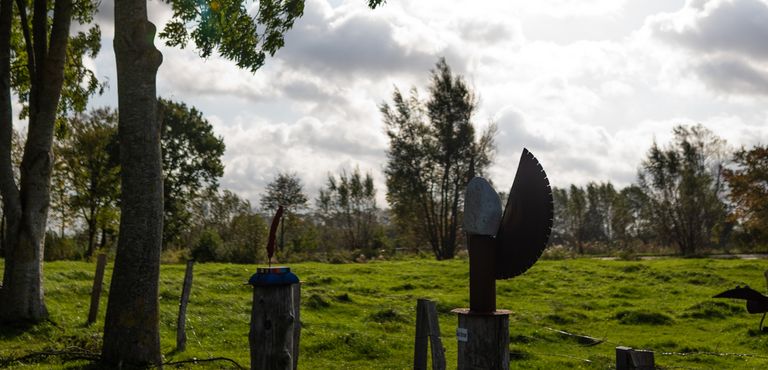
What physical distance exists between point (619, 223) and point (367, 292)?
5182 cm

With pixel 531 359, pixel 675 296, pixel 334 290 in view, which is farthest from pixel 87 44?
pixel 675 296

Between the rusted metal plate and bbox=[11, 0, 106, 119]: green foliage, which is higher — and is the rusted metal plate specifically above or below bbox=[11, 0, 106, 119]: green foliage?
below

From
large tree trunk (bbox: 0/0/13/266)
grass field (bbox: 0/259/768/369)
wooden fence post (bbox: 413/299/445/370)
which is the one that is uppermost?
large tree trunk (bbox: 0/0/13/266)

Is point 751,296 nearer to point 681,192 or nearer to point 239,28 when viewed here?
point 239,28

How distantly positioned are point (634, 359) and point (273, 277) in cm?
258

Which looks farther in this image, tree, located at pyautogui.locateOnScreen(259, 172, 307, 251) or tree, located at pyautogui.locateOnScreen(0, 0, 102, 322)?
tree, located at pyautogui.locateOnScreen(259, 172, 307, 251)

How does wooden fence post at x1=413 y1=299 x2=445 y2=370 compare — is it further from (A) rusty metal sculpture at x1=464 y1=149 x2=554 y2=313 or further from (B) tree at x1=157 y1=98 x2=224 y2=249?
(B) tree at x1=157 y1=98 x2=224 y2=249

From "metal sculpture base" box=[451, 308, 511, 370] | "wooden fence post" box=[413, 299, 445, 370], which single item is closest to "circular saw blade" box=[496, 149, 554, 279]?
"metal sculpture base" box=[451, 308, 511, 370]

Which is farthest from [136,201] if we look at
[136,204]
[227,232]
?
Answer: [227,232]

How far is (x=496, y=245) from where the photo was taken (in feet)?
14.1

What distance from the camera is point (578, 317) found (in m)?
17.2

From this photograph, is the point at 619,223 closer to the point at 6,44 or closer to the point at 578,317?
the point at 578,317

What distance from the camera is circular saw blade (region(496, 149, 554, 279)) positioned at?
4.14m

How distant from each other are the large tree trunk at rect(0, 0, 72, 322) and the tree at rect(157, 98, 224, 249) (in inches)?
1135
